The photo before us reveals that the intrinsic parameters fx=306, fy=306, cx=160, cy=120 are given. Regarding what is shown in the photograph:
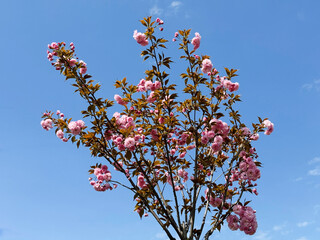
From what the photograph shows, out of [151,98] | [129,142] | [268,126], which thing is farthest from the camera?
[151,98]

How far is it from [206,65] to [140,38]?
131cm

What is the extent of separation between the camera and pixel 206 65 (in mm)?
5652

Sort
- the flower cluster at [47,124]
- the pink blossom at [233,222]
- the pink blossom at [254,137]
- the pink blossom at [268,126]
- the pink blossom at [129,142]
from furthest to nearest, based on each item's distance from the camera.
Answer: the flower cluster at [47,124] < the pink blossom at [254,137] < the pink blossom at [268,126] < the pink blossom at [233,222] < the pink blossom at [129,142]

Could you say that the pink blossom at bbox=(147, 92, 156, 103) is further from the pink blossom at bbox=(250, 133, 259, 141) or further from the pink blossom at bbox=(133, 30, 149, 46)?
the pink blossom at bbox=(250, 133, 259, 141)

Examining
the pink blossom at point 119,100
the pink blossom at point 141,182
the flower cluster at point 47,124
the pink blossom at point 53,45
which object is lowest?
the pink blossom at point 141,182

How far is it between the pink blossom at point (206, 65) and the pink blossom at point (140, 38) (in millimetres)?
1119

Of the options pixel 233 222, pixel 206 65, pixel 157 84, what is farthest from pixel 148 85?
pixel 233 222

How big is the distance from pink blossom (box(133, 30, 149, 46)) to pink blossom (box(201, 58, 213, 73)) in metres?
1.12

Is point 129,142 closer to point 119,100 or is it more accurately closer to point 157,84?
point 119,100

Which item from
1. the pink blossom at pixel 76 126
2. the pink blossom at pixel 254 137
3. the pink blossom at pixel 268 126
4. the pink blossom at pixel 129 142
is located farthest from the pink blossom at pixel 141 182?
the pink blossom at pixel 268 126

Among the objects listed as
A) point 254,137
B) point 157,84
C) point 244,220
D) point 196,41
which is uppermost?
point 196,41

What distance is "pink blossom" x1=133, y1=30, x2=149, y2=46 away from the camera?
5605 mm

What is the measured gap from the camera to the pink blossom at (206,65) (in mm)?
5641

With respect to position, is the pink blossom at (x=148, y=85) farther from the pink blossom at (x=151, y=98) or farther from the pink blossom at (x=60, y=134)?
the pink blossom at (x=60, y=134)
